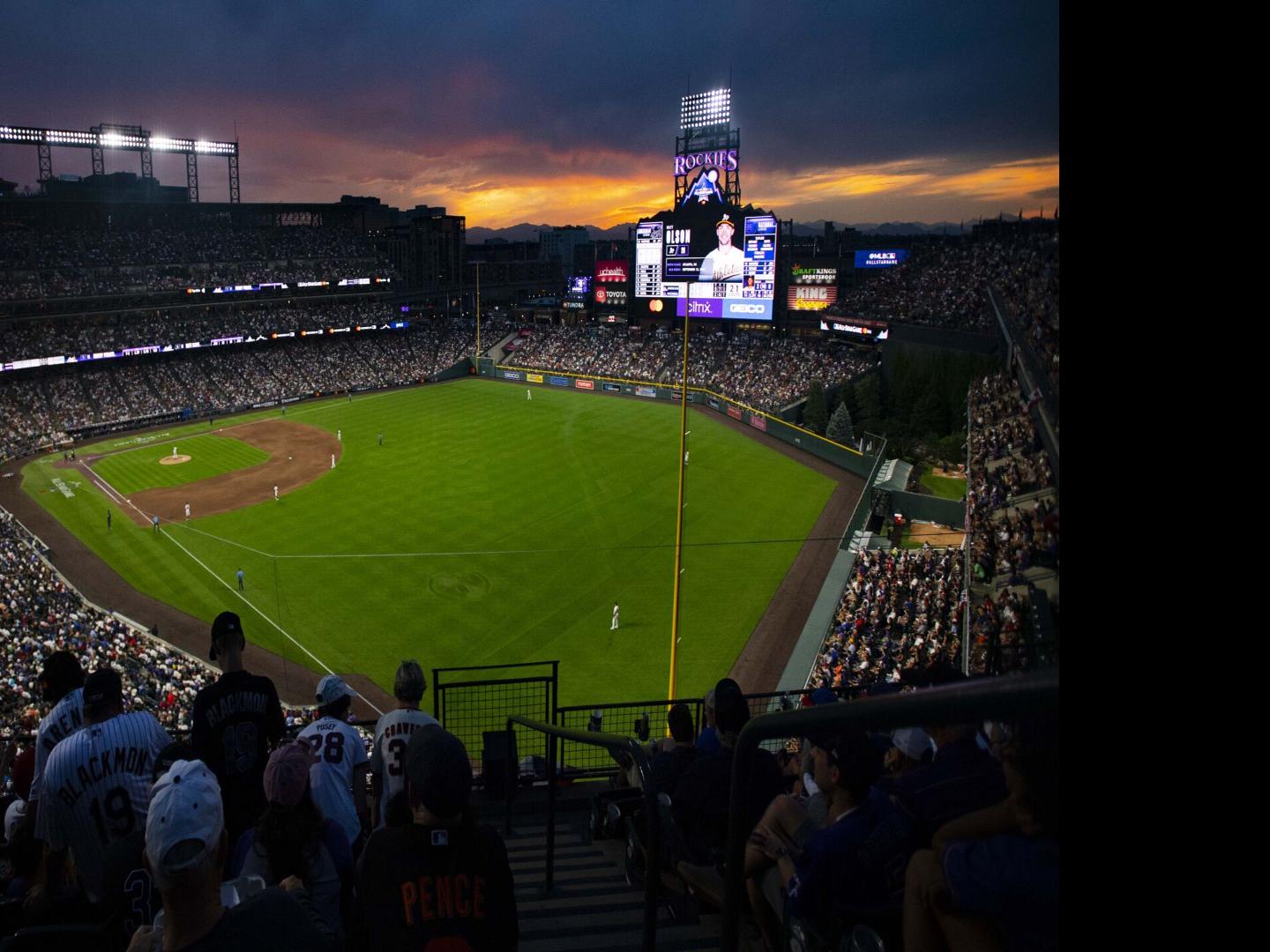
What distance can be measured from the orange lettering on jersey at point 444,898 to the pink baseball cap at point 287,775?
1200 millimetres

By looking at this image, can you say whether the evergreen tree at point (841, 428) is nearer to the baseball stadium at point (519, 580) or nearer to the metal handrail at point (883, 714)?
the baseball stadium at point (519, 580)

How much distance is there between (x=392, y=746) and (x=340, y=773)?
0.34 metres

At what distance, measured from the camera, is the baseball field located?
2261cm

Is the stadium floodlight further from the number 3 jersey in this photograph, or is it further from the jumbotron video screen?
the number 3 jersey

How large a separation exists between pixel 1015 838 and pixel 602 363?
65.7 meters

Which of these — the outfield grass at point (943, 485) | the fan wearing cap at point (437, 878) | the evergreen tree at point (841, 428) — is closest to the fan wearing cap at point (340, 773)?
the fan wearing cap at point (437, 878)

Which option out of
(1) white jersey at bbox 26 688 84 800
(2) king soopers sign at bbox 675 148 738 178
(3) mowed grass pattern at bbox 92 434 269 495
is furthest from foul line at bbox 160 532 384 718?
(2) king soopers sign at bbox 675 148 738 178

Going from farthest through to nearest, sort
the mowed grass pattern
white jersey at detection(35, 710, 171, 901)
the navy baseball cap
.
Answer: the mowed grass pattern
the navy baseball cap
white jersey at detection(35, 710, 171, 901)

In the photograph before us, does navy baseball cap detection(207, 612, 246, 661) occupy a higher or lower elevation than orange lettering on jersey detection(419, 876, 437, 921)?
higher

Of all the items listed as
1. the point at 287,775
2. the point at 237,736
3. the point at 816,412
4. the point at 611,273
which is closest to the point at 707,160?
the point at 611,273

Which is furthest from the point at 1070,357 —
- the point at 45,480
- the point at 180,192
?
the point at 180,192

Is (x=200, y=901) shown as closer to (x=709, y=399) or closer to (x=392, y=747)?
(x=392, y=747)

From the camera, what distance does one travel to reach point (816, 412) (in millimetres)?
44594

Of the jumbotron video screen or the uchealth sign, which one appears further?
the uchealth sign
